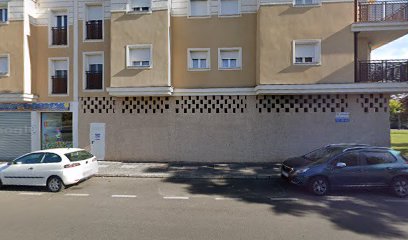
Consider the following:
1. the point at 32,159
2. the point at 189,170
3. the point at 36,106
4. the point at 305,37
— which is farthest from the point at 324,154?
the point at 36,106

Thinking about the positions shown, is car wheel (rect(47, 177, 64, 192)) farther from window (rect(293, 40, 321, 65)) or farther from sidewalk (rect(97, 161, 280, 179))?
window (rect(293, 40, 321, 65))

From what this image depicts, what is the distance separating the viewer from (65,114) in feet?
46.5

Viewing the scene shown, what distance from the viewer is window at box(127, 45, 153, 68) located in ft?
42.8

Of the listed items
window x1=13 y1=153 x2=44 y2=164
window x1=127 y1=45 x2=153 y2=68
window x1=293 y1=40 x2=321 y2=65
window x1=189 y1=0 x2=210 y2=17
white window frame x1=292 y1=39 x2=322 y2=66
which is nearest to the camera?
window x1=13 y1=153 x2=44 y2=164

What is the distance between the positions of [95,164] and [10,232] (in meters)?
4.87

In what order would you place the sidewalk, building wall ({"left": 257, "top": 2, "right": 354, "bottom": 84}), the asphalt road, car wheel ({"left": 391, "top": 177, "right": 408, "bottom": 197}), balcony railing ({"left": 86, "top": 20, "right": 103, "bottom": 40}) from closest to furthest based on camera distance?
the asphalt road, car wheel ({"left": 391, "top": 177, "right": 408, "bottom": 197}), the sidewalk, building wall ({"left": 257, "top": 2, "right": 354, "bottom": 84}), balcony railing ({"left": 86, "top": 20, "right": 103, "bottom": 40})

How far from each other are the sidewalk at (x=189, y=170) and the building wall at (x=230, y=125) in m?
0.67

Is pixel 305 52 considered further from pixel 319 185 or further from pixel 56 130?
pixel 56 130

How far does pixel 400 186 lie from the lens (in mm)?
7859

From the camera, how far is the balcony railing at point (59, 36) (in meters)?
14.1

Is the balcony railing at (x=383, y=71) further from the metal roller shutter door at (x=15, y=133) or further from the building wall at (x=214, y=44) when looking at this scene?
the metal roller shutter door at (x=15, y=133)

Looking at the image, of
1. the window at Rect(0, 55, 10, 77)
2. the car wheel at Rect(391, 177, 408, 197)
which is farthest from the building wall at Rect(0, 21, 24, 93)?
the car wheel at Rect(391, 177, 408, 197)

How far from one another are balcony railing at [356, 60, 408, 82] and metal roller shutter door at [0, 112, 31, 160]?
16138 millimetres

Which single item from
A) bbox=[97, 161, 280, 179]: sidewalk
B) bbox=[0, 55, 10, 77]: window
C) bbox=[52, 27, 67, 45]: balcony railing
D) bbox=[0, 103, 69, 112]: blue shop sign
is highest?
bbox=[52, 27, 67, 45]: balcony railing
